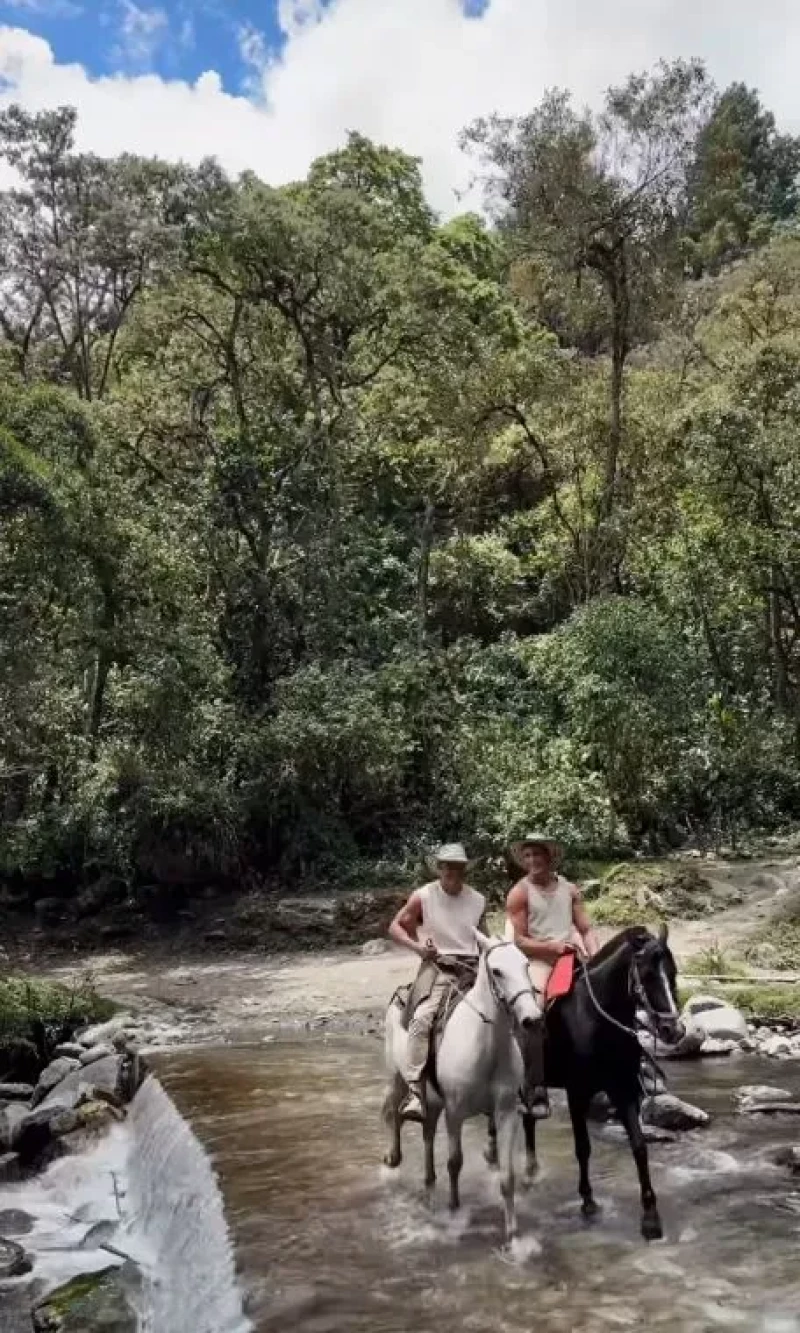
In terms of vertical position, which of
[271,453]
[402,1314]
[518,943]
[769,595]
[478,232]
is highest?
[478,232]

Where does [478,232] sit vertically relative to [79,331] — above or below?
above

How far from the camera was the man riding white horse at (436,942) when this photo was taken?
7559 mm

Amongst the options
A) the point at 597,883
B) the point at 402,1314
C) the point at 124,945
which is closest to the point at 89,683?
the point at 124,945

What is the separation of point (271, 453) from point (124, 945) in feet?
37.2

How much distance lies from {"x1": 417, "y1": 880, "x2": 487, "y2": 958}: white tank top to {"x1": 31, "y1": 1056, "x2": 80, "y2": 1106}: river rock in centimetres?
610

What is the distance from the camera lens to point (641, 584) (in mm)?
28109

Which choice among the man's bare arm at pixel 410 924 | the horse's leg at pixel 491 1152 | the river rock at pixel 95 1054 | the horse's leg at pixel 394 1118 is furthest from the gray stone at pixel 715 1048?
the river rock at pixel 95 1054

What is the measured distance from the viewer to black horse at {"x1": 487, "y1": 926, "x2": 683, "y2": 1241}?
6703 millimetres

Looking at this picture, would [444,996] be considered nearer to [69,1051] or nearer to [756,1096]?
[756,1096]

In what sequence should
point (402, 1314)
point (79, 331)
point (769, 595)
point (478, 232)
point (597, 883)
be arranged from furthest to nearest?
point (478, 232), point (79, 331), point (769, 595), point (597, 883), point (402, 1314)

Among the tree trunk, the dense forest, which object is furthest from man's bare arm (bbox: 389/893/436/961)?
the tree trunk

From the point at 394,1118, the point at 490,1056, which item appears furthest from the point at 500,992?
the point at 394,1118

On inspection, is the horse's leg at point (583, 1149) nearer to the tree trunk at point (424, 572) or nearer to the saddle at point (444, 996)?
the saddle at point (444, 996)

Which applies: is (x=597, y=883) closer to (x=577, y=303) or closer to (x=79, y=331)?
(x=577, y=303)
